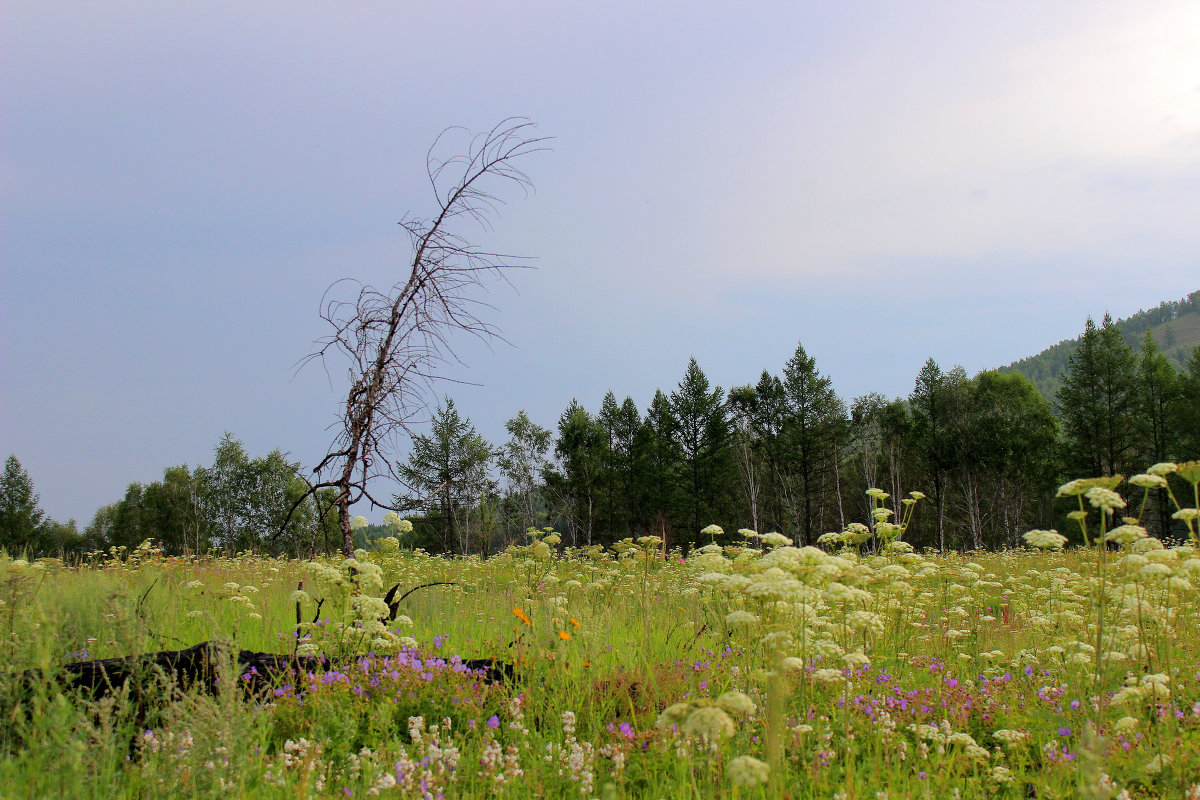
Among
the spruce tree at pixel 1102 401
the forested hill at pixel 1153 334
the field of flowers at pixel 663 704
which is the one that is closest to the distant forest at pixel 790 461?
the spruce tree at pixel 1102 401

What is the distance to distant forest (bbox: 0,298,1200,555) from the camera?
141 ft

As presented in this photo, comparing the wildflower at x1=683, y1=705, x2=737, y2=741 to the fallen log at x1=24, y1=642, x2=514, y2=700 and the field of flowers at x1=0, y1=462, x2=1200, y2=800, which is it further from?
the fallen log at x1=24, y1=642, x2=514, y2=700

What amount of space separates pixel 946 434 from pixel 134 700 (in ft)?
172

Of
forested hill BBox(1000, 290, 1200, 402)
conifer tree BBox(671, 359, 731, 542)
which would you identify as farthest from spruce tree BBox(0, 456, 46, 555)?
forested hill BBox(1000, 290, 1200, 402)

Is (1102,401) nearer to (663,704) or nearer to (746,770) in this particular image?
(663,704)

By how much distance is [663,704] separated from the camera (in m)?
4.06

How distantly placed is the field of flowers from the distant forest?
39.3 m

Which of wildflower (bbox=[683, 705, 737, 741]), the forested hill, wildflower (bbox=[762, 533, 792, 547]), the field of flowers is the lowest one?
the field of flowers

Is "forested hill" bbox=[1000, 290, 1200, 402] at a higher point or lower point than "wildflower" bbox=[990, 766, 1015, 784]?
higher

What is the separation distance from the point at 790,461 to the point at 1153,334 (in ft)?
517

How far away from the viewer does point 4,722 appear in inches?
128

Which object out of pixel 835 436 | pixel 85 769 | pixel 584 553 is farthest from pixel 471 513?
pixel 85 769

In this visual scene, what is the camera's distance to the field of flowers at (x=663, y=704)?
283cm

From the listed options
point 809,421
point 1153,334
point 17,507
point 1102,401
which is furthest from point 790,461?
point 1153,334
